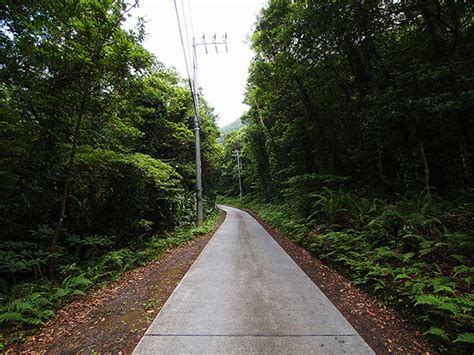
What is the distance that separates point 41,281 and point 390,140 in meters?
9.98

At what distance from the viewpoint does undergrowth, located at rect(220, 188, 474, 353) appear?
8.59ft

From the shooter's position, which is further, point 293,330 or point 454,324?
point 293,330

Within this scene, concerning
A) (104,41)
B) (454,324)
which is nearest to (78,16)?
(104,41)

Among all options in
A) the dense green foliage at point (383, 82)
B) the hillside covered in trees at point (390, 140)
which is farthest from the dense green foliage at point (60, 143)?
the dense green foliage at point (383, 82)

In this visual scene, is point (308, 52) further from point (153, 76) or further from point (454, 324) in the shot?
point (454, 324)

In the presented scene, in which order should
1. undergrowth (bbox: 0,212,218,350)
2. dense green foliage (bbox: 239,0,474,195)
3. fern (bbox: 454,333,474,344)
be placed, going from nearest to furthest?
fern (bbox: 454,333,474,344) < undergrowth (bbox: 0,212,218,350) < dense green foliage (bbox: 239,0,474,195)

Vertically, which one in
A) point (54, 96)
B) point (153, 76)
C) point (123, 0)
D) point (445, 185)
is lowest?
point (445, 185)

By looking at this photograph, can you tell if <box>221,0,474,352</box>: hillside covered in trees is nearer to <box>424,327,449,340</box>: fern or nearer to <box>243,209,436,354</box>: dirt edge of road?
<box>424,327,449,340</box>: fern

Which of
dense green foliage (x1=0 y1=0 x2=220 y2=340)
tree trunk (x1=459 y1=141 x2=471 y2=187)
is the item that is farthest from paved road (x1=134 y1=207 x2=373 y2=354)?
tree trunk (x1=459 y1=141 x2=471 y2=187)

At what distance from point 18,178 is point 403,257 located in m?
7.78

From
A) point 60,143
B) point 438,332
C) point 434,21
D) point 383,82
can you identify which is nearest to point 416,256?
point 438,332

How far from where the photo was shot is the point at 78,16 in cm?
403

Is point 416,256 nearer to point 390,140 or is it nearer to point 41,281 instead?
point 390,140

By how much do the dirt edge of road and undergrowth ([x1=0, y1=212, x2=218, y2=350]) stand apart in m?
4.29
